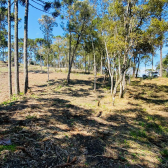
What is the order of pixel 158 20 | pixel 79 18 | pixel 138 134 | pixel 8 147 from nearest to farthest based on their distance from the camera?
pixel 8 147
pixel 138 134
pixel 158 20
pixel 79 18

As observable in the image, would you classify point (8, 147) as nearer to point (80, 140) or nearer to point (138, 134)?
point (80, 140)

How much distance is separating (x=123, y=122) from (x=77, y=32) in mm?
13242

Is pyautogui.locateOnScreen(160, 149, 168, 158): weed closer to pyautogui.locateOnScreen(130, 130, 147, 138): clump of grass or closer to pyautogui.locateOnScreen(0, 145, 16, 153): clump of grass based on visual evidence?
Result: pyautogui.locateOnScreen(130, 130, 147, 138): clump of grass

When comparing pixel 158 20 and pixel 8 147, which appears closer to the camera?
pixel 8 147

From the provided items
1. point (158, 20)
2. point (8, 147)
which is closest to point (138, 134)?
point (8, 147)

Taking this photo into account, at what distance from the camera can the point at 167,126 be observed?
6.09 metres

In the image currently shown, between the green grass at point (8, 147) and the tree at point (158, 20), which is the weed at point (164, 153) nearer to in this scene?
the green grass at point (8, 147)

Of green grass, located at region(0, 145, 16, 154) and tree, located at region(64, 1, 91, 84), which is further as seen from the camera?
tree, located at region(64, 1, 91, 84)

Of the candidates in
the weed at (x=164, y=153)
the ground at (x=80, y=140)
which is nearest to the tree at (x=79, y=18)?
the ground at (x=80, y=140)

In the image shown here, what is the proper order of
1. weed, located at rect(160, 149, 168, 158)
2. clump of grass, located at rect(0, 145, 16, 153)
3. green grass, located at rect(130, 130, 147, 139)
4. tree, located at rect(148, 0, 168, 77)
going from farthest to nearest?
tree, located at rect(148, 0, 168, 77), green grass, located at rect(130, 130, 147, 139), weed, located at rect(160, 149, 168, 158), clump of grass, located at rect(0, 145, 16, 153)

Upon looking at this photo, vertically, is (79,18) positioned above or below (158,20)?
above

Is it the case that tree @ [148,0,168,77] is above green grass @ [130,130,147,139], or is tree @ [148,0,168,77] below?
above

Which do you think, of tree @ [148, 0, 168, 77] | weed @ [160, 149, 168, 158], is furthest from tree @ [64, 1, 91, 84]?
weed @ [160, 149, 168, 158]

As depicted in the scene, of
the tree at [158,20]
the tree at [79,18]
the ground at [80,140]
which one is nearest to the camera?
the ground at [80,140]
